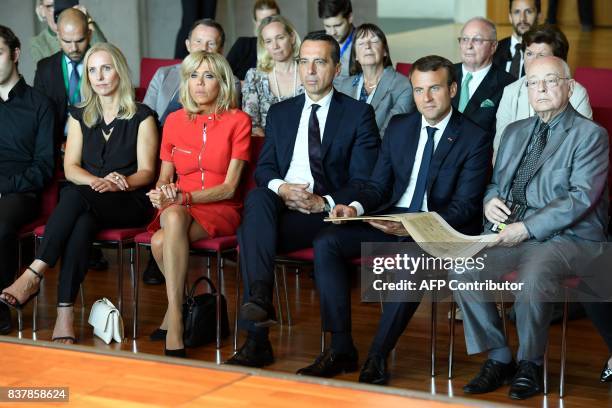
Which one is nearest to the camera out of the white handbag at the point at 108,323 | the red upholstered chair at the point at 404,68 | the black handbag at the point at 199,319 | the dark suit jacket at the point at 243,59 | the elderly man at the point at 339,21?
the black handbag at the point at 199,319

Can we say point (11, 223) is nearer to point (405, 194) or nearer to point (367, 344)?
point (367, 344)

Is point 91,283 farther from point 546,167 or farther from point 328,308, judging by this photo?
point 546,167

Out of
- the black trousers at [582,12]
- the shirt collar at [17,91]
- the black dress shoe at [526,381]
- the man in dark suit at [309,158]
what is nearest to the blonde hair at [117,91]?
the shirt collar at [17,91]

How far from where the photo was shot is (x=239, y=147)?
5145 millimetres

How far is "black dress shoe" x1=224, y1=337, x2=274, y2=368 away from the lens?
4.66 m

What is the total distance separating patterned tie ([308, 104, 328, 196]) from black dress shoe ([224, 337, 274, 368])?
0.77m

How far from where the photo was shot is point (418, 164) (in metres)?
4.80

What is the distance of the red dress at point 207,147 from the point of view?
16.9 ft

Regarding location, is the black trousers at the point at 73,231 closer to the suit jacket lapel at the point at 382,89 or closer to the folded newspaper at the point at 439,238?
the folded newspaper at the point at 439,238

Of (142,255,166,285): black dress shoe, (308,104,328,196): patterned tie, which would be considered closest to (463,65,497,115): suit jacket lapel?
(308,104,328,196): patterned tie

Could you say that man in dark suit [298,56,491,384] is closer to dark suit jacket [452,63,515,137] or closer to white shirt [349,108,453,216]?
white shirt [349,108,453,216]

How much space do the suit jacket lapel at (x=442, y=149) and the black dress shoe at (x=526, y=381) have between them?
915mm

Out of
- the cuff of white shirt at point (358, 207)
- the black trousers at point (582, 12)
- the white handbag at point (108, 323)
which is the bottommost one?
the white handbag at point (108, 323)

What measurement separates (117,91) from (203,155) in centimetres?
58
